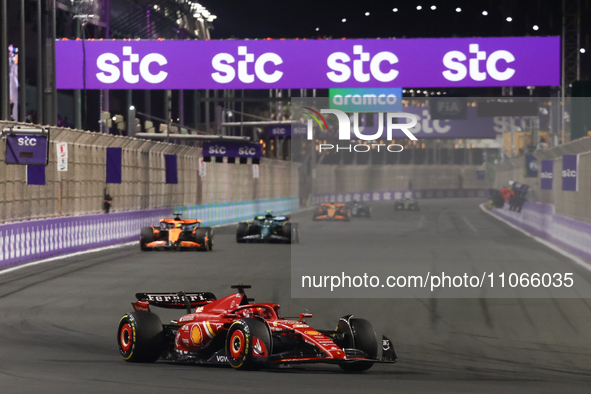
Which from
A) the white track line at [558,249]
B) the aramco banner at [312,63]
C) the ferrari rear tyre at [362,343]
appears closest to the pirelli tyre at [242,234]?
the aramco banner at [312,63]

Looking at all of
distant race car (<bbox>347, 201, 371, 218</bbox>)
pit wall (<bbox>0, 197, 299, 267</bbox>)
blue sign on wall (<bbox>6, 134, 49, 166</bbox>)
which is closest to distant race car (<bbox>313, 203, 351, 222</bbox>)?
distant race car (<bbox>347, 201, 371, 218</bbox>)

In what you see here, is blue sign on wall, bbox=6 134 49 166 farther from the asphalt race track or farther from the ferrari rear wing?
the ferrari rear wing

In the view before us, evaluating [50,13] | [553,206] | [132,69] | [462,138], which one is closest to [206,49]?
[132,69]

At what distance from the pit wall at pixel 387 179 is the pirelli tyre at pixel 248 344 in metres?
6.22

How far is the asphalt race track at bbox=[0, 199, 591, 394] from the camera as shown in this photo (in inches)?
299

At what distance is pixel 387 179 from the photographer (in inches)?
573

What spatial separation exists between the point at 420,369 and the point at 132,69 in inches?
864

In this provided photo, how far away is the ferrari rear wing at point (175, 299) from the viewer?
9.30 meters

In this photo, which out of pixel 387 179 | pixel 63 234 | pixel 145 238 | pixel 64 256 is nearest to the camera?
pixel 387 179

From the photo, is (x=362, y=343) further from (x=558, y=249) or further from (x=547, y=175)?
(x=547, y=175)

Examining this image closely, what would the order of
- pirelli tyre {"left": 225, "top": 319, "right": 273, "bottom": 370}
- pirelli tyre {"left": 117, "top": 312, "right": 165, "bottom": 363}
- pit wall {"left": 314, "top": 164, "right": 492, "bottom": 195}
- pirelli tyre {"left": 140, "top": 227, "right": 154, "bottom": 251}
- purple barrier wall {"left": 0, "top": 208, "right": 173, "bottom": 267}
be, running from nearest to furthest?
pirelli tyre {"left": 225, "top": 319, "right": 273, "bottom": 370}
pirelli tyre {"left": 117, "top": 312, "right": 165, "bottom": 363}
pit wall {"left": 314, "top": 164, "right": 492, "bottom": 195}
purple barrier wall {"left": 0, "top": 208, "right": 173, "bottom": 267}
pirelli tyre {"left": 140, "top": 227, "right": 154, "bottom": 251}

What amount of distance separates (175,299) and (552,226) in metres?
21.3

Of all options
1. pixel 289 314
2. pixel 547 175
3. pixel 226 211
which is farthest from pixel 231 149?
pixel 289 314

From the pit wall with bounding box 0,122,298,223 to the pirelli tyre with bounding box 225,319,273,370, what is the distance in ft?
45.5
